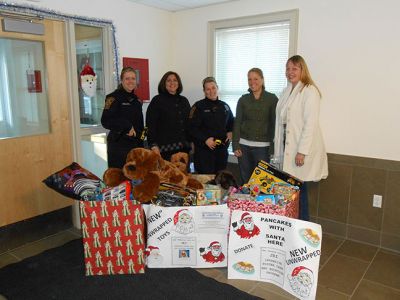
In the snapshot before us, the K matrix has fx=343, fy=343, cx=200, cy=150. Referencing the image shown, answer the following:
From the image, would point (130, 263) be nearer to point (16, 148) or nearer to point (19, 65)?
point (16, 148)

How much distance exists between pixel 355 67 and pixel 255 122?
0.89 metres

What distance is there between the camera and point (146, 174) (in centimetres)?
232

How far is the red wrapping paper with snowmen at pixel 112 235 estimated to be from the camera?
7.11 feet

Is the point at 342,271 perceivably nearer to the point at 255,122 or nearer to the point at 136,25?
the point at 255,122

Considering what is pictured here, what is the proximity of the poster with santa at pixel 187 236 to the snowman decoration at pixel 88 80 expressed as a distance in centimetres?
140

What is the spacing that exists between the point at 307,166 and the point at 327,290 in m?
0.90

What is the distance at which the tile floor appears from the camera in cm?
216

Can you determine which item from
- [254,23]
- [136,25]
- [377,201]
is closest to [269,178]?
[377,201]

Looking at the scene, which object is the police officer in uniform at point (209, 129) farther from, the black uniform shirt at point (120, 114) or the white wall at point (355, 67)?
the white wall at point (355, 67)

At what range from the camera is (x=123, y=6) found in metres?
3.30

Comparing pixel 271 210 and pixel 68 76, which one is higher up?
pixel 68 76

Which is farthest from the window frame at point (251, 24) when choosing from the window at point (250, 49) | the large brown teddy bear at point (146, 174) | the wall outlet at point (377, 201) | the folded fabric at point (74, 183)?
the folded fabric at point (74, 183)

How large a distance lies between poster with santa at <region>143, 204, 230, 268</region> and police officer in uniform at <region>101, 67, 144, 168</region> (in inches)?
34.0

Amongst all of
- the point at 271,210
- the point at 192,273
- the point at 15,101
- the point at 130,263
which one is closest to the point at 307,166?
the point at 271,210
